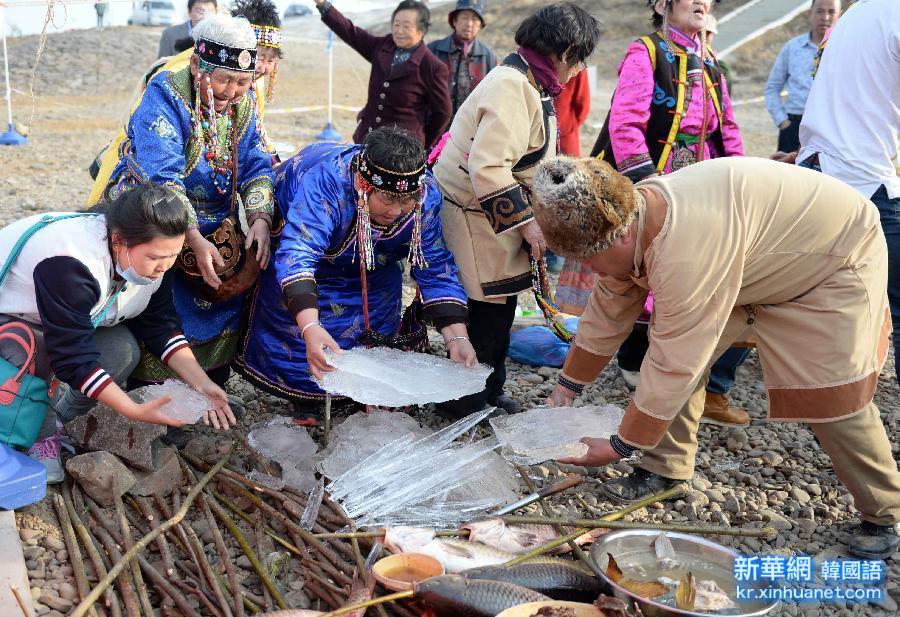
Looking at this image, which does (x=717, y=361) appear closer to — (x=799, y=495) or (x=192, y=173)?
(x=799, y=495)

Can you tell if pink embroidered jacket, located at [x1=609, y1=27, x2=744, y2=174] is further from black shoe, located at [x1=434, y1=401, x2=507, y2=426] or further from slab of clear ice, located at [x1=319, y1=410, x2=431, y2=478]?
slab of clear ice, located at [x1=319, y1=410, x2=431, y2=478]

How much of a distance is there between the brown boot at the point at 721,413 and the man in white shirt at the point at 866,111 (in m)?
0.86

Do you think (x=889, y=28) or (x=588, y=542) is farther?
(x=889, y=28)

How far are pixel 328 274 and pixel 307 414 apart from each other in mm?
633

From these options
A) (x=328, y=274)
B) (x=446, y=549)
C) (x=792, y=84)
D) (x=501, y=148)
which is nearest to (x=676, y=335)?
(x=446, y=549)

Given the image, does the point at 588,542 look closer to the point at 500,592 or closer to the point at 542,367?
the point at 500,592

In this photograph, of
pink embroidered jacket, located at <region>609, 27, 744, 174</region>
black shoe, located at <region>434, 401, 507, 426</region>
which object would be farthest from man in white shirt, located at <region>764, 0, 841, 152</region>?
black shoe, located at <region>434, 401, 507, 426</region>

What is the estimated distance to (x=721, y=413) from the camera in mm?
4305

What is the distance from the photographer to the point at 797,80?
7.47m

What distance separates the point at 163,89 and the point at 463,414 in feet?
6.11

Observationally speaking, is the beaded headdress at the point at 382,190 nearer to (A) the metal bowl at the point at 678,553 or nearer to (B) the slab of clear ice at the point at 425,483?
(B) the slab of clear ice at the point at 425,483

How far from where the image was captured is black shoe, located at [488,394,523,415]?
4.23 metres

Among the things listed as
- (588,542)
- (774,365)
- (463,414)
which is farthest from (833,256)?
(463,414)

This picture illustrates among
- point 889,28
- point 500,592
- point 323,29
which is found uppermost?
point 889,28
